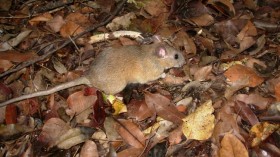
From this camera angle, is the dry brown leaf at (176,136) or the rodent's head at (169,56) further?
the rodent's head at (169,56)

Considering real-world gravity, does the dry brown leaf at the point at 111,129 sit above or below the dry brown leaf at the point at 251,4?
below

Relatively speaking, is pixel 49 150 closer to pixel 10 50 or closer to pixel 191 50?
pixel 10 50

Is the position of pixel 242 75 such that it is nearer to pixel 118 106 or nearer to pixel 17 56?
pixel 118 106

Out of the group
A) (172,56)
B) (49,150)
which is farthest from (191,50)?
(49,150)

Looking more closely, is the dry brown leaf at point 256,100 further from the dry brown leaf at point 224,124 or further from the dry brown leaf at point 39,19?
the dry brown leaf at point 39,19

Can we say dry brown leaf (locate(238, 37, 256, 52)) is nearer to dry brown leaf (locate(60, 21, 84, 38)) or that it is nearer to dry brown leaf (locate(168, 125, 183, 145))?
dry brown leaf (locate(168, 125, 183, 145))

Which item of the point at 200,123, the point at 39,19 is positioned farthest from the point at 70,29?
the point at 200,123

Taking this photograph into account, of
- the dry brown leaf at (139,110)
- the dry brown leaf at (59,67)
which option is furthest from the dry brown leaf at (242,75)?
the dry brown leaf at (59,67)
